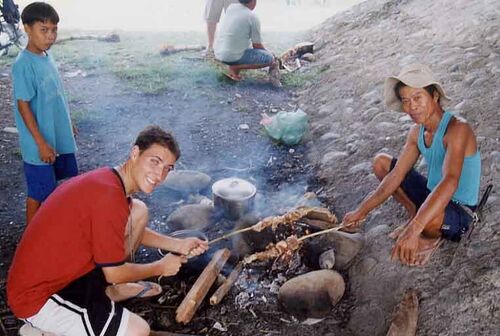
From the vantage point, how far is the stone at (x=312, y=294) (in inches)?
129

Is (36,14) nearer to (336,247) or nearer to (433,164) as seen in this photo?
(336,247)

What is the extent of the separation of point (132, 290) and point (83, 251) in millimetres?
910

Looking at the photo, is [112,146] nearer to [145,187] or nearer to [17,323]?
[17,323]

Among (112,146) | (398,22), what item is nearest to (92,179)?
(112,146)

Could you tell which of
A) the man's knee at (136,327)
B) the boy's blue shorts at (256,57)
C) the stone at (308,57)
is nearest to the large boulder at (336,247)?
the man's knee at (136,327)

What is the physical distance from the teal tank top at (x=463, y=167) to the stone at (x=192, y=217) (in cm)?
184

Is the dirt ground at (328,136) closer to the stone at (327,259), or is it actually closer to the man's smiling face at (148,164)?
the stone at (327,259)

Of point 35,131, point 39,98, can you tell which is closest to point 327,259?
point 35,131

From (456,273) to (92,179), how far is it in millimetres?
2260

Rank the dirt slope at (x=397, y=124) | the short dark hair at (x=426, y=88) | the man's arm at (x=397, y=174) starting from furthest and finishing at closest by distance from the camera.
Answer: the man's arm at (x=397, y=174), the short dark hair at (x=426, y=88), the dirt slope at (x=397, y=124)

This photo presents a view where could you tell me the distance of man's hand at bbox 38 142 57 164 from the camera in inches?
147

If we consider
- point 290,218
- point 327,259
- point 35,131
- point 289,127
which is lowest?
point 327,259

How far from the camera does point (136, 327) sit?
271cm

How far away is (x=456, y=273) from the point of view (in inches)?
120
